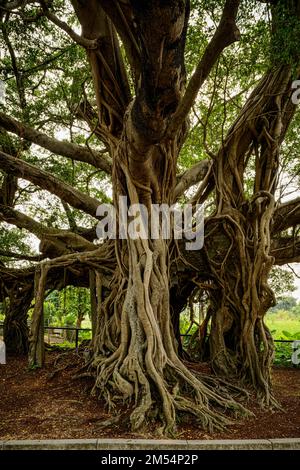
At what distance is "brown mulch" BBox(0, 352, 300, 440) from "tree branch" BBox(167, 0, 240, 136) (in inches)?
89.4

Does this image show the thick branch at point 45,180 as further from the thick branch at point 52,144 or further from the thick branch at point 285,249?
the thick branch at point 285,249

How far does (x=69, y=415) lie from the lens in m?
2.95

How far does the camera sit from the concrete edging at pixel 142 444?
226 cm

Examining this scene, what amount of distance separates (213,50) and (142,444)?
2490 millimetres

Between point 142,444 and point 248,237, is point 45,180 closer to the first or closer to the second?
point 248,237

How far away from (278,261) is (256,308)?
5.75 feet

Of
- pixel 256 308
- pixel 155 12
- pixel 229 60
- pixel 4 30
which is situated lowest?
pixel 256 308

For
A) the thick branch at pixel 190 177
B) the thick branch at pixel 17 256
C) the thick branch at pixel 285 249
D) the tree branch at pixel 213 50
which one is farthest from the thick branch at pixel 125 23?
the thick branch at pixel 17 256

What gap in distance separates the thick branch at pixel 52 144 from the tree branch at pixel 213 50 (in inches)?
91.8

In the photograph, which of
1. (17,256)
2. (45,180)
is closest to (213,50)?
(45,180)

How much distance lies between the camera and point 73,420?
284 cm

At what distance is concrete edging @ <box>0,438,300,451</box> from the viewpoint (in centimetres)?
226

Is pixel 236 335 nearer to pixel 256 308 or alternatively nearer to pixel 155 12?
pixel 256 308

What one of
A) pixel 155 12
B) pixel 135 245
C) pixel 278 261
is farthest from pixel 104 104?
pixel 278 261
